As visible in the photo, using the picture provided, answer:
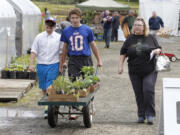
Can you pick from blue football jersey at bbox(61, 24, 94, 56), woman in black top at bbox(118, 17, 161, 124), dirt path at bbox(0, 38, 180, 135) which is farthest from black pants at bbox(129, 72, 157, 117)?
blue football jersey at bbox(61, 24, 94, 56)

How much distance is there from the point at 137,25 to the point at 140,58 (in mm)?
523

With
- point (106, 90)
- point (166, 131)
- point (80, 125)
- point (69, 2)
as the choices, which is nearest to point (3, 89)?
point (106, 90)

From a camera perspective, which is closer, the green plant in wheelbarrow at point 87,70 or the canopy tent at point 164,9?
the green plant in wheelbarrow at point 87,70

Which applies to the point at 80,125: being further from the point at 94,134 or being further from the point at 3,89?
the point at 3,89

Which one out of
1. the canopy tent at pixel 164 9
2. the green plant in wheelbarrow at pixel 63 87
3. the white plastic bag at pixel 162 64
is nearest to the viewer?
the green plant in wheelbarrow at pixel 63 87

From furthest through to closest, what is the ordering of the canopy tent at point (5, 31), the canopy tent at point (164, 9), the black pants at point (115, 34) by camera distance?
the canopy tent at point (164, 9) → the black pants at point (115, 34) → the canopy tent at point (5, 31)

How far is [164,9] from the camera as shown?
3412 centimetres

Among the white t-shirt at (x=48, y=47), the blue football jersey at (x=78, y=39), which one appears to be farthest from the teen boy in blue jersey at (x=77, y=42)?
the white t-shirt at (x=48, y=47)

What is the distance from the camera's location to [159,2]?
112 feet

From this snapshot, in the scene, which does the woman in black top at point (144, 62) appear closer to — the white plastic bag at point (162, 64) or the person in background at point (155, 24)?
the white plastic bag at point (162, 64)

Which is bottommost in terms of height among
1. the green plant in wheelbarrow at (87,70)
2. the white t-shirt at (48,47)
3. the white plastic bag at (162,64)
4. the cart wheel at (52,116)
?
the cart wheel at (52,116)

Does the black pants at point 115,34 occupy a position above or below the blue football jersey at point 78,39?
below

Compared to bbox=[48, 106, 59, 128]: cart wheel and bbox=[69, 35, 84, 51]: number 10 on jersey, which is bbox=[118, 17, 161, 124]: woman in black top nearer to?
bbox=[69, 35, 84, 51]: number 10 on jersey

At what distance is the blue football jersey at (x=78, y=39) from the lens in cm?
886
